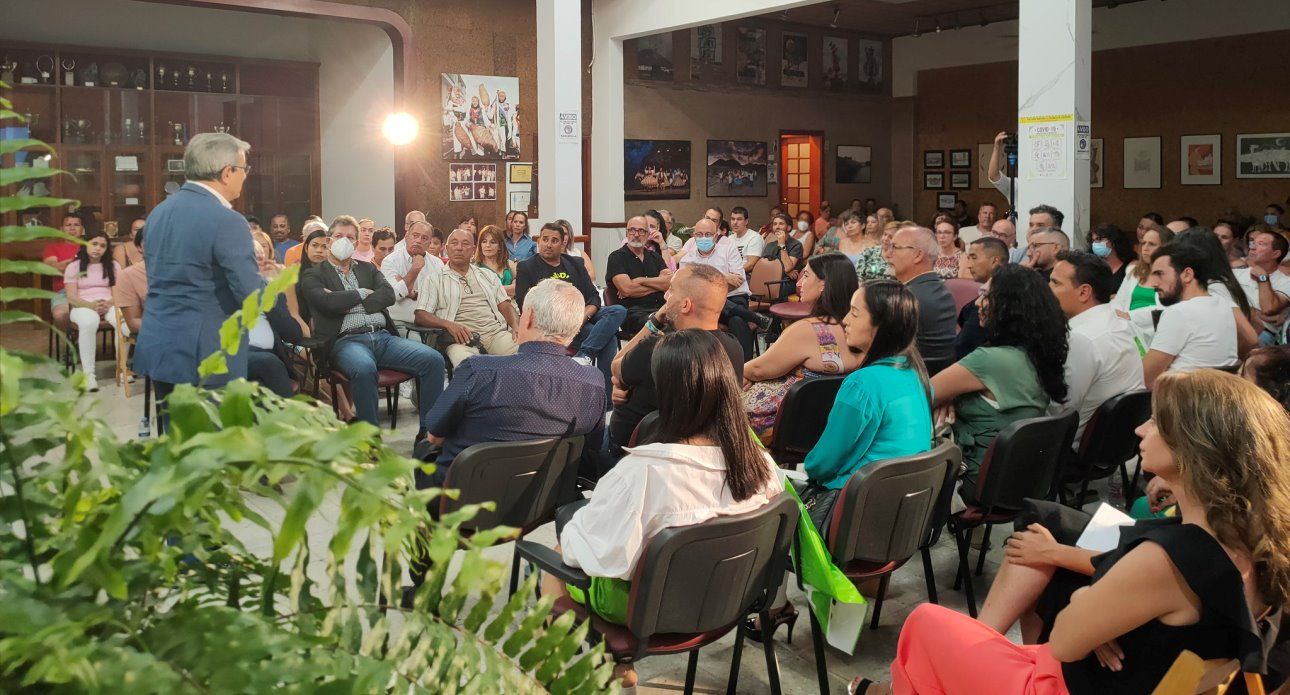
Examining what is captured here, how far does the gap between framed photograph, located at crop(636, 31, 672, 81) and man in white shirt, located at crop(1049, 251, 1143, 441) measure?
36.0 ft

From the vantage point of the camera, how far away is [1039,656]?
228cm

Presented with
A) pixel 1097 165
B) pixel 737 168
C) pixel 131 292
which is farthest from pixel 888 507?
pixel 1097 165

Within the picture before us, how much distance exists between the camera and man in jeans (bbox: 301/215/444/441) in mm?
6059

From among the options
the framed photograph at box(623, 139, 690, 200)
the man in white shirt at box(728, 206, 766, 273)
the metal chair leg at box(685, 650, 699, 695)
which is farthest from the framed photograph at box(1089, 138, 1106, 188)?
the metal chair leg at box(685, 650, 699, 695)

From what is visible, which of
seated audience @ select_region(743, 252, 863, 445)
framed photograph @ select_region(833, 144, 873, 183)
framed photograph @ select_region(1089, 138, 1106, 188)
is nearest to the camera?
seated audience @ select_region(743, 252, 863, 445)

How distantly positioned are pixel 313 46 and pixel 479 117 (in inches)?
84.7

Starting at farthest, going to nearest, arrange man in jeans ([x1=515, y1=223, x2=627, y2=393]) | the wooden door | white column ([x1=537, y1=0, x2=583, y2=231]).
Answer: the wooden door, white column ([x1=537, y1=0, x2=583, y2=231]), man in jeans ([x1=515, y1=223, x2=627, y2=393])

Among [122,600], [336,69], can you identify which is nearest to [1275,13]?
[336,69]

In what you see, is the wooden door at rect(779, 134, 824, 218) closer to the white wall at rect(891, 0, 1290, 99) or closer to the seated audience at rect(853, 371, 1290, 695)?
the white wall at rect(891, 0, 1290, 99)

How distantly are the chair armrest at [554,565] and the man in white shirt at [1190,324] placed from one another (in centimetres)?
301

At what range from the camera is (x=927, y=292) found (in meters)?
5.30

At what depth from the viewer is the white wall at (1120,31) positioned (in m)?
14.2

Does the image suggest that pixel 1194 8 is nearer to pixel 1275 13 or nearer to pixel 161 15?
pixel 1275 13

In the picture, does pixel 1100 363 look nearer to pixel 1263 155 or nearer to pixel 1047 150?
pixel 1047 150
